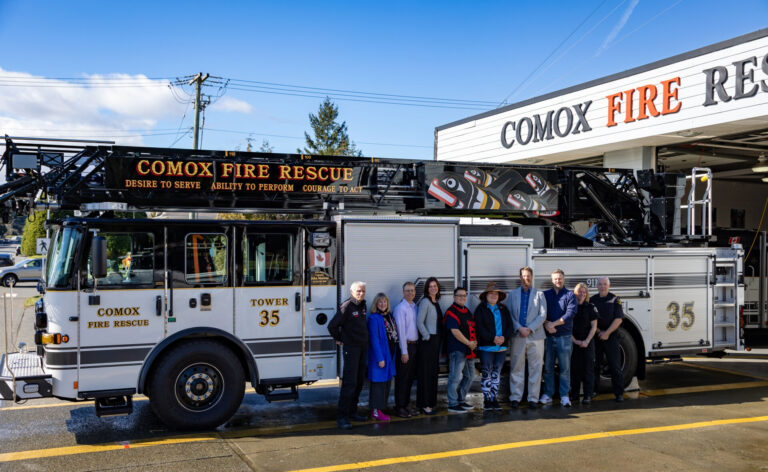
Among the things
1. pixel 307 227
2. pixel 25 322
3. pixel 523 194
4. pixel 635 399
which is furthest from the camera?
pixel 25 322

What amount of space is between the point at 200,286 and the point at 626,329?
21.6ft

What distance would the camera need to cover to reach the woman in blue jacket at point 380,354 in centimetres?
817

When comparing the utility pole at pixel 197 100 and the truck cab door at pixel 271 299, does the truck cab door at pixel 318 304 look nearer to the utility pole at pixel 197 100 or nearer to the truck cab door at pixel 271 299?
the truck cab door at pixel 271 299

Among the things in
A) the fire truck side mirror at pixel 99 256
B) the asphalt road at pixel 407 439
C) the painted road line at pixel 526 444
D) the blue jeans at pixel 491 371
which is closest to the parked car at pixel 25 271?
the asphalt road at pixel 407 439

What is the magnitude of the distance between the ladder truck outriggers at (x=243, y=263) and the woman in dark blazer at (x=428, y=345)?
16.2 inches

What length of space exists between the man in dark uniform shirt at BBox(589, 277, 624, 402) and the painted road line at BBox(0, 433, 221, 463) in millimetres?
5628

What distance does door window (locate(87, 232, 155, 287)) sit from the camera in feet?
24.8

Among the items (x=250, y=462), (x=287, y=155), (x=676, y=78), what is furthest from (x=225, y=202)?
(x=676, y=78)

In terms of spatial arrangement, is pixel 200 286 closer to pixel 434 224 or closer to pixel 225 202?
pixel 225 202

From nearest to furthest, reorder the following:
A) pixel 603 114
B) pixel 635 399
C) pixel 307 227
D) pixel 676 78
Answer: pixel 307 227, pixel 635 399, pixel 676 78, pixel 603 114

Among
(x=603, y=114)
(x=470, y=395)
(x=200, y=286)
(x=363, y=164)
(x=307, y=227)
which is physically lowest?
(x=470, y=395)

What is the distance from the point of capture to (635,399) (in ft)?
31.8

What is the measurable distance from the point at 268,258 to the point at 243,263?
33 cm

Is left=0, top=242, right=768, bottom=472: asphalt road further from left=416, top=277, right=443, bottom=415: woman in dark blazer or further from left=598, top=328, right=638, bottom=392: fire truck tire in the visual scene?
left=598, top=328, right=638, bottom=392: fire truck tire
